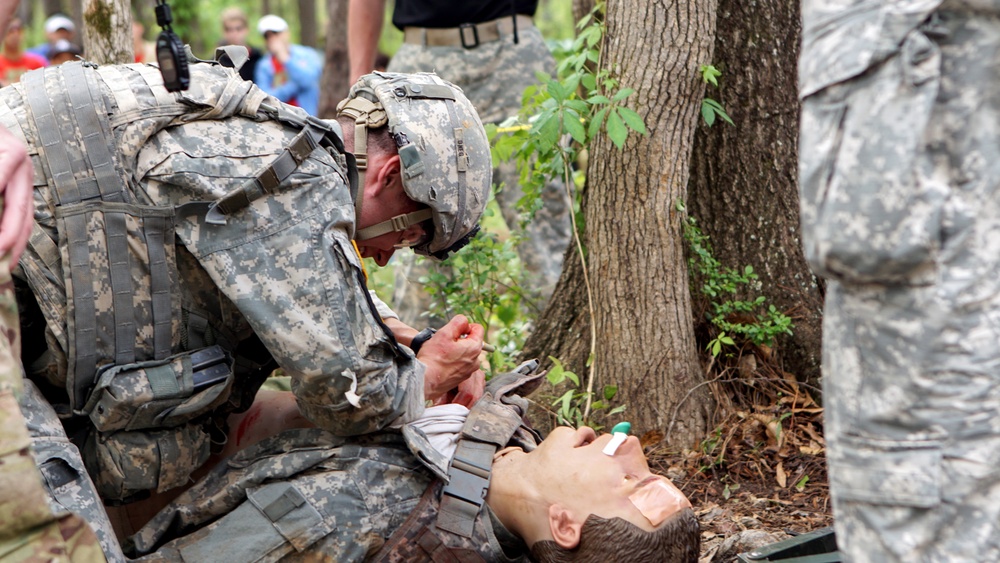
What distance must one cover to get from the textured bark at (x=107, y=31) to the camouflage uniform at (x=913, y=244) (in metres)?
Result: 2.95

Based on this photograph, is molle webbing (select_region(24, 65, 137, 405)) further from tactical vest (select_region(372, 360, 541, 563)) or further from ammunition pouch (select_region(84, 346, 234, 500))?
tactical vest (select_region(372, 360, 541, 563))

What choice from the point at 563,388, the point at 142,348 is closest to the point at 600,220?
the point at 563,388

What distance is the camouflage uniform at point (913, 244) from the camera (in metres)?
1.83

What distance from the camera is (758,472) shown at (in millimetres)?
3877

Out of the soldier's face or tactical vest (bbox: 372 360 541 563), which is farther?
the soldier's face

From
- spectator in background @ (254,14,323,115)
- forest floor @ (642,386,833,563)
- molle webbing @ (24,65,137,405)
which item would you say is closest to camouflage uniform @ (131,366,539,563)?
molle webbing @ (24,65,137,405)

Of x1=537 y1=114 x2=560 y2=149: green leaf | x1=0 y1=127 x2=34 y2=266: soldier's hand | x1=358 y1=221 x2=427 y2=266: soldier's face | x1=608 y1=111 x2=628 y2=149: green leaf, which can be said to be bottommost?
x1=358 y1=221 x2=427 y2=266: soldier's face

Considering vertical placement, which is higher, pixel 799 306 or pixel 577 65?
pixel 577 65

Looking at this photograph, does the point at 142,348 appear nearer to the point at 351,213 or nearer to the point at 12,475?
the point at 351,213

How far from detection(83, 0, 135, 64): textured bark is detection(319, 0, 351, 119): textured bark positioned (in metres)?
6.34

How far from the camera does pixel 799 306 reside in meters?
4.19

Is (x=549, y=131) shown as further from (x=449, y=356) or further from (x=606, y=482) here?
(x=606, y=482)

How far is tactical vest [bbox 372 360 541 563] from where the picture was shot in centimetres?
297

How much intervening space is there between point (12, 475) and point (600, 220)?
2.49 m
